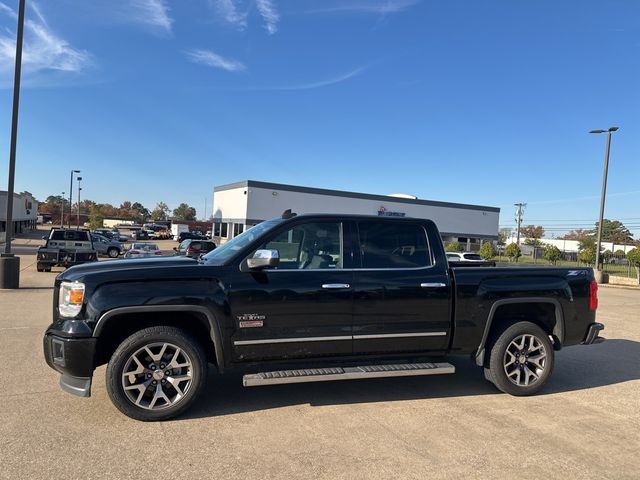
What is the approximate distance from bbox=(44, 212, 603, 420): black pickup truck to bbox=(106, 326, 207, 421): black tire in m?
0.01

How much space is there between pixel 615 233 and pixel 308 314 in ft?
460

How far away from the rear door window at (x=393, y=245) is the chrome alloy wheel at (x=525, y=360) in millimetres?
1347

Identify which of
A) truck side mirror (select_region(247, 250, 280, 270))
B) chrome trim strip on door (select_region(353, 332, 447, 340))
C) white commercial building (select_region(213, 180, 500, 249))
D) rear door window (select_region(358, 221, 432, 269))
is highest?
white commercial building (select_region(213, 180, 500, 249))

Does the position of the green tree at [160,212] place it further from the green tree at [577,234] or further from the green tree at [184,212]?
the green tree at [577,234]

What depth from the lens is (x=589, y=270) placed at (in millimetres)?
5621

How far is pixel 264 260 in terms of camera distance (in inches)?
166

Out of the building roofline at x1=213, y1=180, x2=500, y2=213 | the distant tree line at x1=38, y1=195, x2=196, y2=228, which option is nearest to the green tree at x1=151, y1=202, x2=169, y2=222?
the distant tree line at x1=38, y1=195, x2=196, y2=228

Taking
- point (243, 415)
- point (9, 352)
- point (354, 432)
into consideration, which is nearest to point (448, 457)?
point (354, 432)

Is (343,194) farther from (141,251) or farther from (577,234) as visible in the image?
(577,234)

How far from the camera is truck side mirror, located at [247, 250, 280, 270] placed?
13.8 feet

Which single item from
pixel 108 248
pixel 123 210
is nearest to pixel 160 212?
pixel 123 210

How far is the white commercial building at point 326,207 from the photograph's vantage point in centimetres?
4475

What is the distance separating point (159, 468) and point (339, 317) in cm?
198

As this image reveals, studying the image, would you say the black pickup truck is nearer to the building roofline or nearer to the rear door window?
the rear door window
